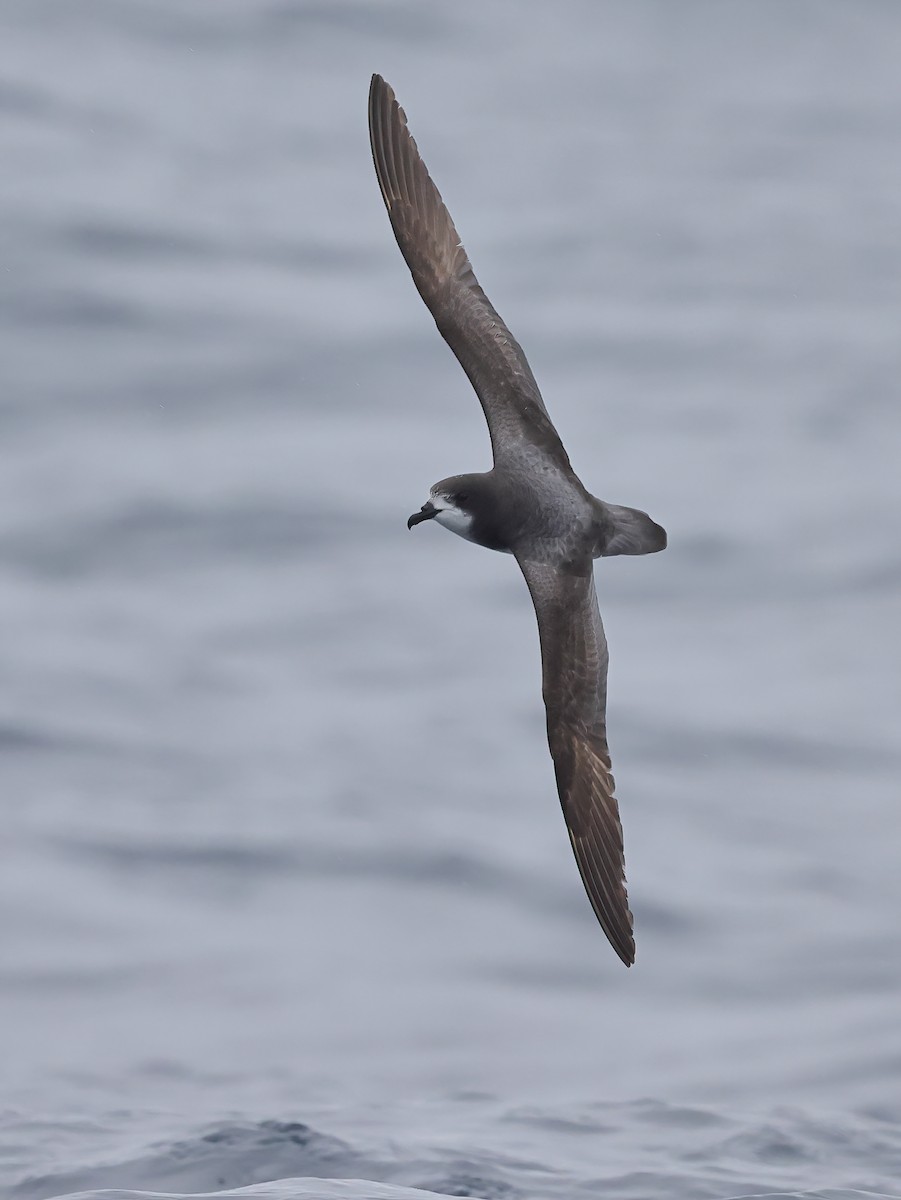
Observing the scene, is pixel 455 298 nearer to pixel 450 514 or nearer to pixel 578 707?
pixel 450 514

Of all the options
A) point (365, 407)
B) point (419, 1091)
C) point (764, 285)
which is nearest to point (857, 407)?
point (764, 285)

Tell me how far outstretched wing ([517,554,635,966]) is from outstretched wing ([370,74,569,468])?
0.48 metres

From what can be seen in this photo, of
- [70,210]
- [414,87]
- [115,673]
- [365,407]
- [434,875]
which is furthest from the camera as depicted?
[414,87]

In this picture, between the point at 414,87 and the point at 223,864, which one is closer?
the point at 223,864

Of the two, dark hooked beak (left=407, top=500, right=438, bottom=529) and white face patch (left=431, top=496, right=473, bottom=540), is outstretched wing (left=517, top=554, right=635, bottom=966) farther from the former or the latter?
dark hooked beak (left=407, top=500, right=438, bottom=529)

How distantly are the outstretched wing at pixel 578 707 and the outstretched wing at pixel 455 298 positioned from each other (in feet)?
1.56

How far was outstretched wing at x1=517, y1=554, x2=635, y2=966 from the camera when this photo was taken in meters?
8.12

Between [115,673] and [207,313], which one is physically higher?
[207,313]

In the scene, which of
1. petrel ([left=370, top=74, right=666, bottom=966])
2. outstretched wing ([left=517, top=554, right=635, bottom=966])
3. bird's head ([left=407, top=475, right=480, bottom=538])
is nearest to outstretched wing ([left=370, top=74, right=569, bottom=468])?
petrel ([left=370, top=74, right=666, bottom=966])

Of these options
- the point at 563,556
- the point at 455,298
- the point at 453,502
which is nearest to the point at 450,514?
the point at 453,502

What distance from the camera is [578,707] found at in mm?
8203

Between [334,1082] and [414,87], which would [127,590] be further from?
[414,87]

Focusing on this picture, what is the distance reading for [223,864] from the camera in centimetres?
1353

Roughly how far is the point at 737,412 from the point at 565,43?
6926mm
